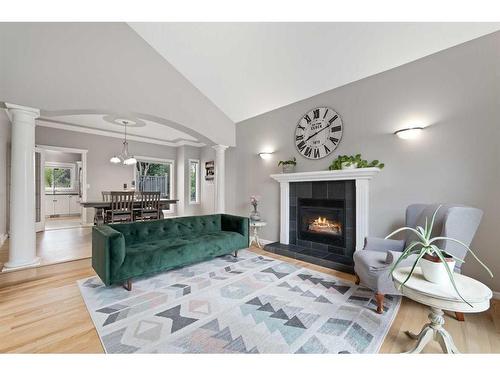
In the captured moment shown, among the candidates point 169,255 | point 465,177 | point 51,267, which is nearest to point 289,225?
point 169,255

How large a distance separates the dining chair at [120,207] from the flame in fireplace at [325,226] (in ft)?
11.8

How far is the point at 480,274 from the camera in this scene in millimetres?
2299

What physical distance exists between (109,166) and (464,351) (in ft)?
24.8

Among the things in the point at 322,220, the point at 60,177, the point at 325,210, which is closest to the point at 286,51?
the point at 325,210

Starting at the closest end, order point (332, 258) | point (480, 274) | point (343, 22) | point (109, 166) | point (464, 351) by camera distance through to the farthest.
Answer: point (464, 351)
point (480, 274)
point (343, 22)
point (332, 258)
point (109, 166)

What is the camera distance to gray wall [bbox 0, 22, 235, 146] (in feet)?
8.78

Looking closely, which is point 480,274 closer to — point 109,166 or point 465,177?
point 465,177

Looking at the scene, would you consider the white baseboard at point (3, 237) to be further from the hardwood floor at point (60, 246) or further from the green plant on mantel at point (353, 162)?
the green plant on mantel at point (353, 162)

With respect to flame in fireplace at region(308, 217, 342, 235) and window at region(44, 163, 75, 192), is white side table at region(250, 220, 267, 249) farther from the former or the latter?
window at region(44, 163, 75, 192)

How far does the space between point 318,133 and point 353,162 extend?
83cm

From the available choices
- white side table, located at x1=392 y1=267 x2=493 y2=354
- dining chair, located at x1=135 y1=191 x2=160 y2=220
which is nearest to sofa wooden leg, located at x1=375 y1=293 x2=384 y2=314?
white side table, located at x1=392 y1=267 x2=493 y2=354

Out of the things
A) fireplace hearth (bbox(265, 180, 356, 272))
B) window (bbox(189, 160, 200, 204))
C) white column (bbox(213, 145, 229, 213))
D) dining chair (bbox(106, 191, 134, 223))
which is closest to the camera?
fireplace hearth (bbox(265, 180, 356, 272))

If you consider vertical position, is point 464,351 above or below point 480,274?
below

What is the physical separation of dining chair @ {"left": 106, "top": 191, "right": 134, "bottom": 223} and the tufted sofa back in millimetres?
1720
